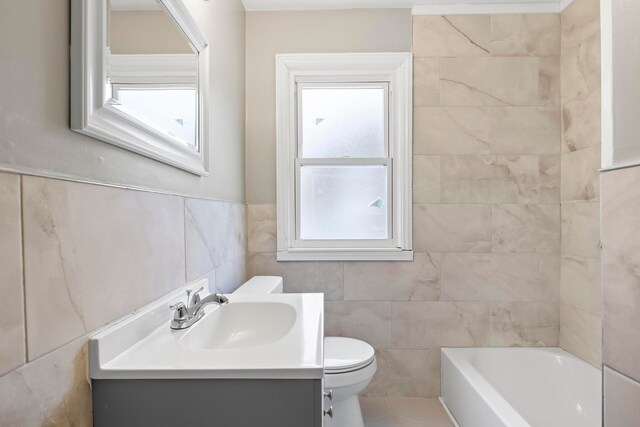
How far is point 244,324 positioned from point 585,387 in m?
2.02

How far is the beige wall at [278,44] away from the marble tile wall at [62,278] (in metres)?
1.26

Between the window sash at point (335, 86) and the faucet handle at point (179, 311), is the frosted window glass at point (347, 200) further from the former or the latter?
the faucet handle at point (179, 311)

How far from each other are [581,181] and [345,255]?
4.83 feet

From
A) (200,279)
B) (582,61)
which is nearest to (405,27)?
(582,61)

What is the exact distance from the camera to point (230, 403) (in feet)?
2.36

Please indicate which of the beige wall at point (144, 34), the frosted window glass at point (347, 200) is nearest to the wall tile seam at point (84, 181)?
the beige wall at point (144, 34)

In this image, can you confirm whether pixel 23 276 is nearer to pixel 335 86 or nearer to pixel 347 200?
pixel 347 200

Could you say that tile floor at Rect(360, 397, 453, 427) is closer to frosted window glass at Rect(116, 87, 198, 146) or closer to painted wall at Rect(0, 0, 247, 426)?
painted wall at Rect(0, 0, 247, 426)

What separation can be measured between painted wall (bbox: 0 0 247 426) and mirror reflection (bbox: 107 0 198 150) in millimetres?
133

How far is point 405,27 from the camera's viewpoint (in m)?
2.23

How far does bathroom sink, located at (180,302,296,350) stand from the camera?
117cm

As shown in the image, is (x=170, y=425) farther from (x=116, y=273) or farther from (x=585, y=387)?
(x=585, y=387)

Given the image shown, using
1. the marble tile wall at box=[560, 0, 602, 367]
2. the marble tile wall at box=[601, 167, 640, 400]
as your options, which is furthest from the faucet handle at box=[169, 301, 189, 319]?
the marble tile wall at box=[560, 0, 602, 367]

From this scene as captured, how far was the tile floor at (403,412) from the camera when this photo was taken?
78.0 inches
